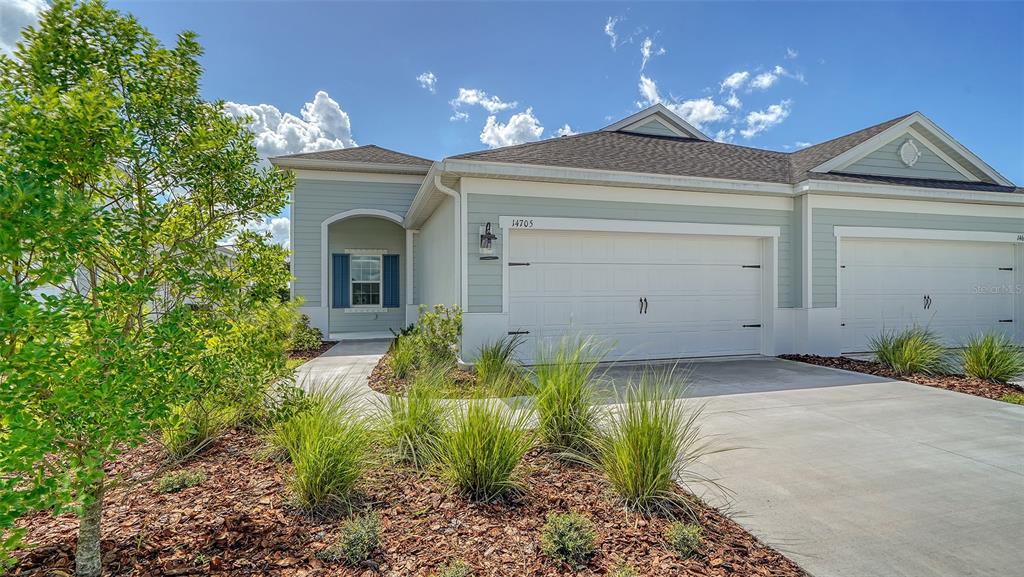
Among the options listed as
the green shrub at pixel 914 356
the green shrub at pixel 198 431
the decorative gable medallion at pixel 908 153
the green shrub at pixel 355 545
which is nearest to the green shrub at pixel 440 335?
the green shrub at pixel 198 431

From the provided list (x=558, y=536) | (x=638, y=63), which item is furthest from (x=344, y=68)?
(x=558, y=536)

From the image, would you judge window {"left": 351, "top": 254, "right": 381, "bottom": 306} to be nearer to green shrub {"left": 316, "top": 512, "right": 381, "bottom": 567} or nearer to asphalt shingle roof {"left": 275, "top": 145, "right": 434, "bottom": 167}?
asphalt shingle roof {"left": 275, "top": 145, "right": 434, "bottom": 167}

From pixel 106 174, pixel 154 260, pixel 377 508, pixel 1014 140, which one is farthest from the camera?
pixel 1014 140

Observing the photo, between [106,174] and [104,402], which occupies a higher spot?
[106,174]

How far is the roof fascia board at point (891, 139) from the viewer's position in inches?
341

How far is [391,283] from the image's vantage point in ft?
39.7

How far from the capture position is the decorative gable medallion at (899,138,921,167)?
9.05m

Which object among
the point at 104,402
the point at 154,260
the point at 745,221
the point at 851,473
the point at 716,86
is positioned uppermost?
the point at 716,86

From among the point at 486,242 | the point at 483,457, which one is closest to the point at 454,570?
the point at 483,457

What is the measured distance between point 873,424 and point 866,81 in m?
8.03

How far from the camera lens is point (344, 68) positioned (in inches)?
401

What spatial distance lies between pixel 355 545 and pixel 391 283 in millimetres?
10520

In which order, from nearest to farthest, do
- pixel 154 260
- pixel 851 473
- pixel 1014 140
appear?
1. pixel 154 260
2. pixel 851 473
3. pixel 1014 140

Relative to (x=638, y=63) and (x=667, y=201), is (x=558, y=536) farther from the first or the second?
(x=638, y=63)
